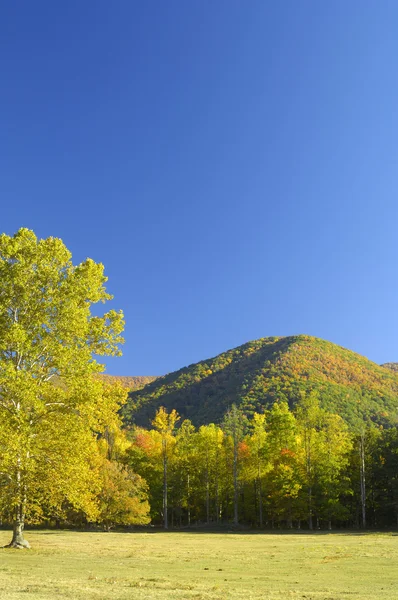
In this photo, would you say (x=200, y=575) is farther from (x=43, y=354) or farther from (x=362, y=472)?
(x=362, y=472)

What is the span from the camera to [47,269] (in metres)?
28.2

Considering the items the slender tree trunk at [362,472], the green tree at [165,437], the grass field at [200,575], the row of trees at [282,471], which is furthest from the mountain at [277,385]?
the grass field at [200,575]

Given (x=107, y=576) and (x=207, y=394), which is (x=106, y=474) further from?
(x=207, y=394)

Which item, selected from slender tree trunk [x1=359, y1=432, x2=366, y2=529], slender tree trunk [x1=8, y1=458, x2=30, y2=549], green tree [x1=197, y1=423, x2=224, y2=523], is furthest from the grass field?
green tree [x1=197, y1=423, x2=224, y2=523]

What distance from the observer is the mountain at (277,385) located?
112562 millimetres

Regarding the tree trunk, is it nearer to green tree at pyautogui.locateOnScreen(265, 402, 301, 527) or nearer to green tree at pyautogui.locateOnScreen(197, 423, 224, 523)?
green tree at pyautogui.locateOnScreen(265, 402, 301, 527)

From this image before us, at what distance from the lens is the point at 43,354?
91.8 feet

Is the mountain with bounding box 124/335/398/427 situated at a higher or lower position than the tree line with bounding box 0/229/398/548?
higher

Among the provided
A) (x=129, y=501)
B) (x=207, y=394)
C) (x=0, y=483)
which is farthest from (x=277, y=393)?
(x=0, y=483)

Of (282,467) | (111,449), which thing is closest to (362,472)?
(282,467)

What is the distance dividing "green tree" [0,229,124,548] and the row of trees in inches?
1532

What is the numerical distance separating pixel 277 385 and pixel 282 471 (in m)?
61.2

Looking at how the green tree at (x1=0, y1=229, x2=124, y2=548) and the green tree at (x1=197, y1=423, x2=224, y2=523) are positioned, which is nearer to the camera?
the green tree at (x1=0, y1=229, x2=124, y2=548)

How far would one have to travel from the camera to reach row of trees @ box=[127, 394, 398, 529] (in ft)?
199
